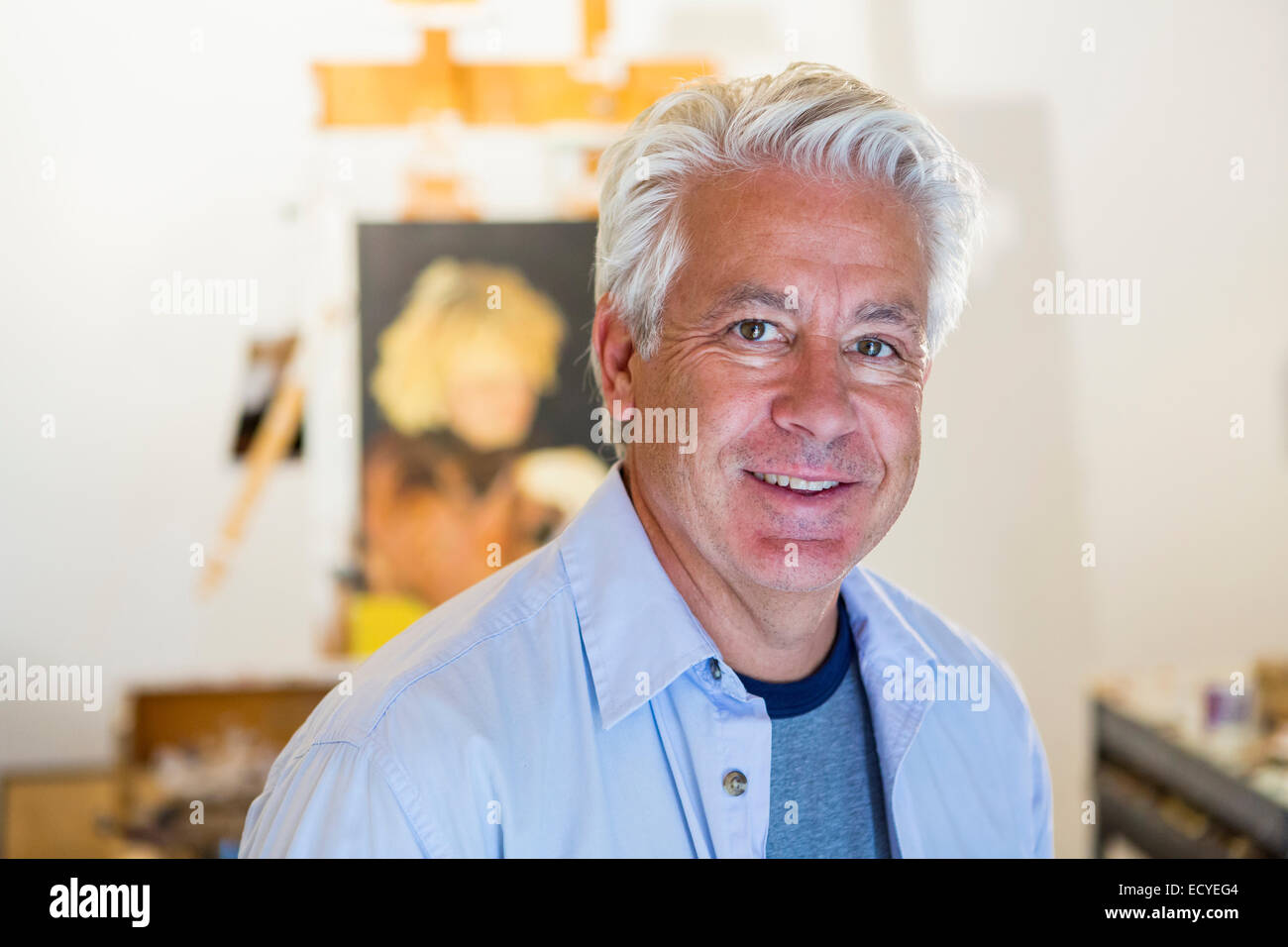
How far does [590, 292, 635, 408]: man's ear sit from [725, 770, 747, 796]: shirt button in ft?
1.37

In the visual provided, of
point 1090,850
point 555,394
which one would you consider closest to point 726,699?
point 555,394

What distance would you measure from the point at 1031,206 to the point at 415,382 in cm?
189

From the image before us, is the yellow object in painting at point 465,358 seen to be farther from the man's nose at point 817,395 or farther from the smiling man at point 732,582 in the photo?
the man's nose at point 817,395

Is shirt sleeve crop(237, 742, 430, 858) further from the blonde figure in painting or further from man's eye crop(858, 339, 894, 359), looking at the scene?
the blonde figure in painting

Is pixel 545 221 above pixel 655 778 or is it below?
above

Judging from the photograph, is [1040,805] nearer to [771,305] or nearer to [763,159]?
[771,305]

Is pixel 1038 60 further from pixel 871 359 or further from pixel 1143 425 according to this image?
pixel 871 359

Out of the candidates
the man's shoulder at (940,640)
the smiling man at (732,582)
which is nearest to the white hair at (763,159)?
the smiling man at (732,582)

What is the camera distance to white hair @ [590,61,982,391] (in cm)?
113

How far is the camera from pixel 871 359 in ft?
3.83

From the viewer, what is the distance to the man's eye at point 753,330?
1144 mm

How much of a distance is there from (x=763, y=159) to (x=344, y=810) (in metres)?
0.71

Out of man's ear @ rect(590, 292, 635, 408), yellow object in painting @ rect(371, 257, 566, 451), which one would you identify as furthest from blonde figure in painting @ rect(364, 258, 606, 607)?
man's ear @ rect(590, 292, 635, 408)

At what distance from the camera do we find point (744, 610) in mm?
1169
